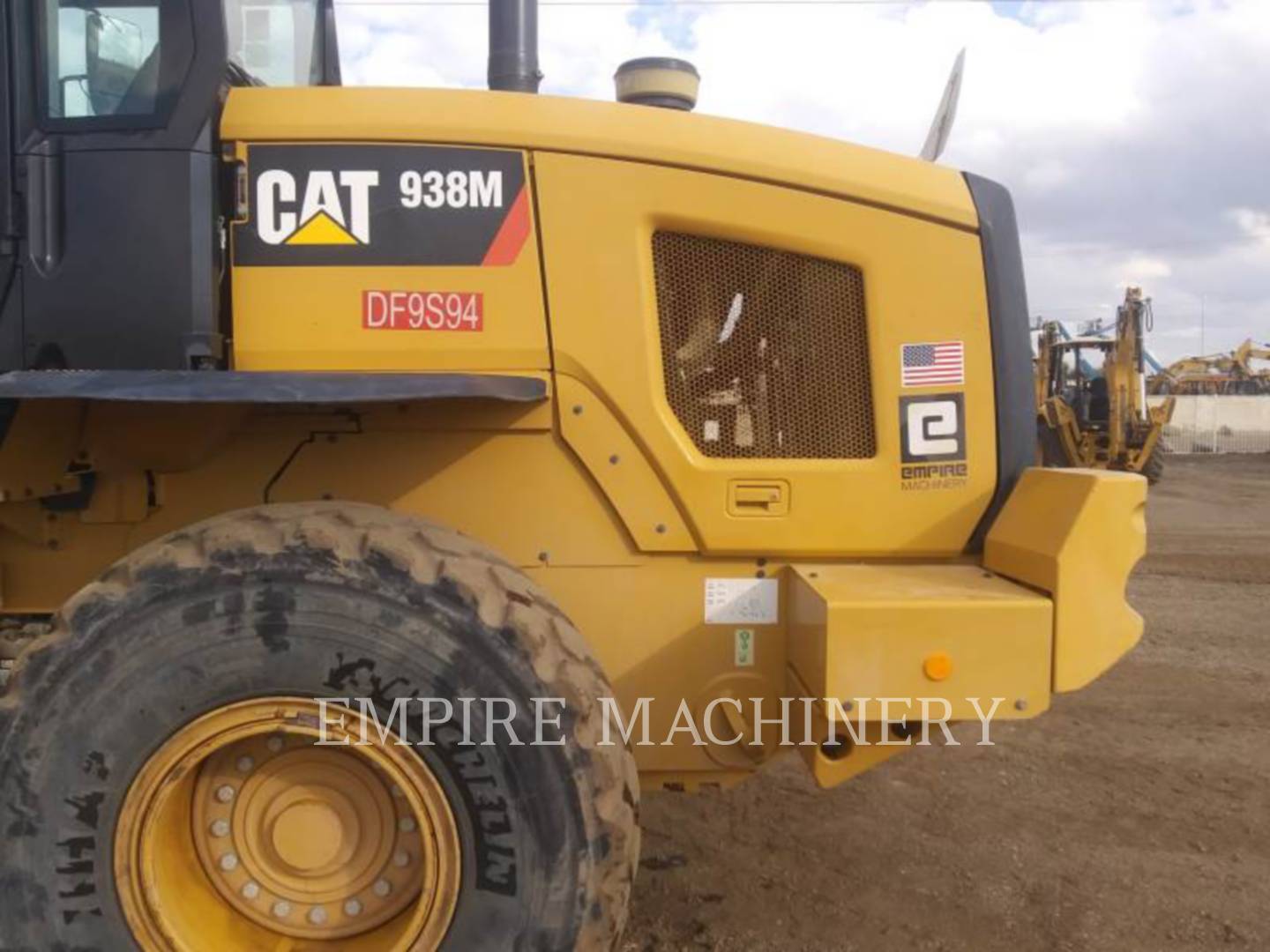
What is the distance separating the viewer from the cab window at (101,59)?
2.75 meters

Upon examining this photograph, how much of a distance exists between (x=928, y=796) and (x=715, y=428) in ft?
7.18

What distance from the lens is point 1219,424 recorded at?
1166 inches

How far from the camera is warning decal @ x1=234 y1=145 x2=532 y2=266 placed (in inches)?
110

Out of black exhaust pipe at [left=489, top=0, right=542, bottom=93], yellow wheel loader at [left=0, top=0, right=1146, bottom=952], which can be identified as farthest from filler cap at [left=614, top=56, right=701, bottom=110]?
black exhaust pipe at [left=489, top=0, right=542, bottom=93]

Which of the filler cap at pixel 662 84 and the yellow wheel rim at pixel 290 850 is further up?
the filler cap at pixel 662 84

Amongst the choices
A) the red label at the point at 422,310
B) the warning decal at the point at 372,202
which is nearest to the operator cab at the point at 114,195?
the warning decal at the point at 372,202

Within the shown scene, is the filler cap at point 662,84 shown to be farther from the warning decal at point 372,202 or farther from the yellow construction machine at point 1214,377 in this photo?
the yellow construction machine at point 1214,377

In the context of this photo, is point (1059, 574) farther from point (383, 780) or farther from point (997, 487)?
point (383, 780)

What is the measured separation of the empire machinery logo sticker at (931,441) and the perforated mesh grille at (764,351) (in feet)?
0.31

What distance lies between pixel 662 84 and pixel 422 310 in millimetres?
1012

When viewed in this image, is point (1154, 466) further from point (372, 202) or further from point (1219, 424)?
point (372, 202)

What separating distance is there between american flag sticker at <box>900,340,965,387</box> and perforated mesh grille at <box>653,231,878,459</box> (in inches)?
4.3

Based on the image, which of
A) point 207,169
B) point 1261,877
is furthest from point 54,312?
point 1261,877

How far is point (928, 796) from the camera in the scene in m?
4.39
